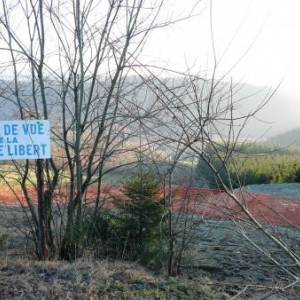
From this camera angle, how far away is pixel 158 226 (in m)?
7.80

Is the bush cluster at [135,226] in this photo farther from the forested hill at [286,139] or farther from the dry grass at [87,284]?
the forested hill at [286,139]

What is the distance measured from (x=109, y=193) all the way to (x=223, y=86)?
2.86m

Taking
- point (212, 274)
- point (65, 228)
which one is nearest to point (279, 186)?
point (212, 274)

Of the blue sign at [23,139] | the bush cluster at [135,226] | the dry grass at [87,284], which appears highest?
the blue sign at [23,139]

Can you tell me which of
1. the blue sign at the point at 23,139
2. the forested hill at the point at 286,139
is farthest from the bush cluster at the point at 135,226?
the forested hill at the point at 286,139

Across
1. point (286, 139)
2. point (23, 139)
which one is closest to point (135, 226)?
point (23, 139)

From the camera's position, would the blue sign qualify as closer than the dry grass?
No

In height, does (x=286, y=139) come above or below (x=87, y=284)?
above

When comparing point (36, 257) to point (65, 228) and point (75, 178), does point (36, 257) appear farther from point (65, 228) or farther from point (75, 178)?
point (75, 178)

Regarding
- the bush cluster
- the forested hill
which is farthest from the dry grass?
the forested hill

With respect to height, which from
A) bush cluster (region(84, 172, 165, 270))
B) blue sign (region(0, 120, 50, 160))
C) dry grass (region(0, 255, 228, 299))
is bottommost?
dry grass (region(0, 255, 228, 299))

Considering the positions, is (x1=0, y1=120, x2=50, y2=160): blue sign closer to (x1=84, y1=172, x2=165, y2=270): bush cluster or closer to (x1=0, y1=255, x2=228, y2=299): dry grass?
(x1=0, y1=255, x2=228, y2=299): dry grass

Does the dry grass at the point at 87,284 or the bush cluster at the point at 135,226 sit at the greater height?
the bush cluster at the point at 135,226

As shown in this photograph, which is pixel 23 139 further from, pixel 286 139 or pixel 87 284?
pixel 286 139
